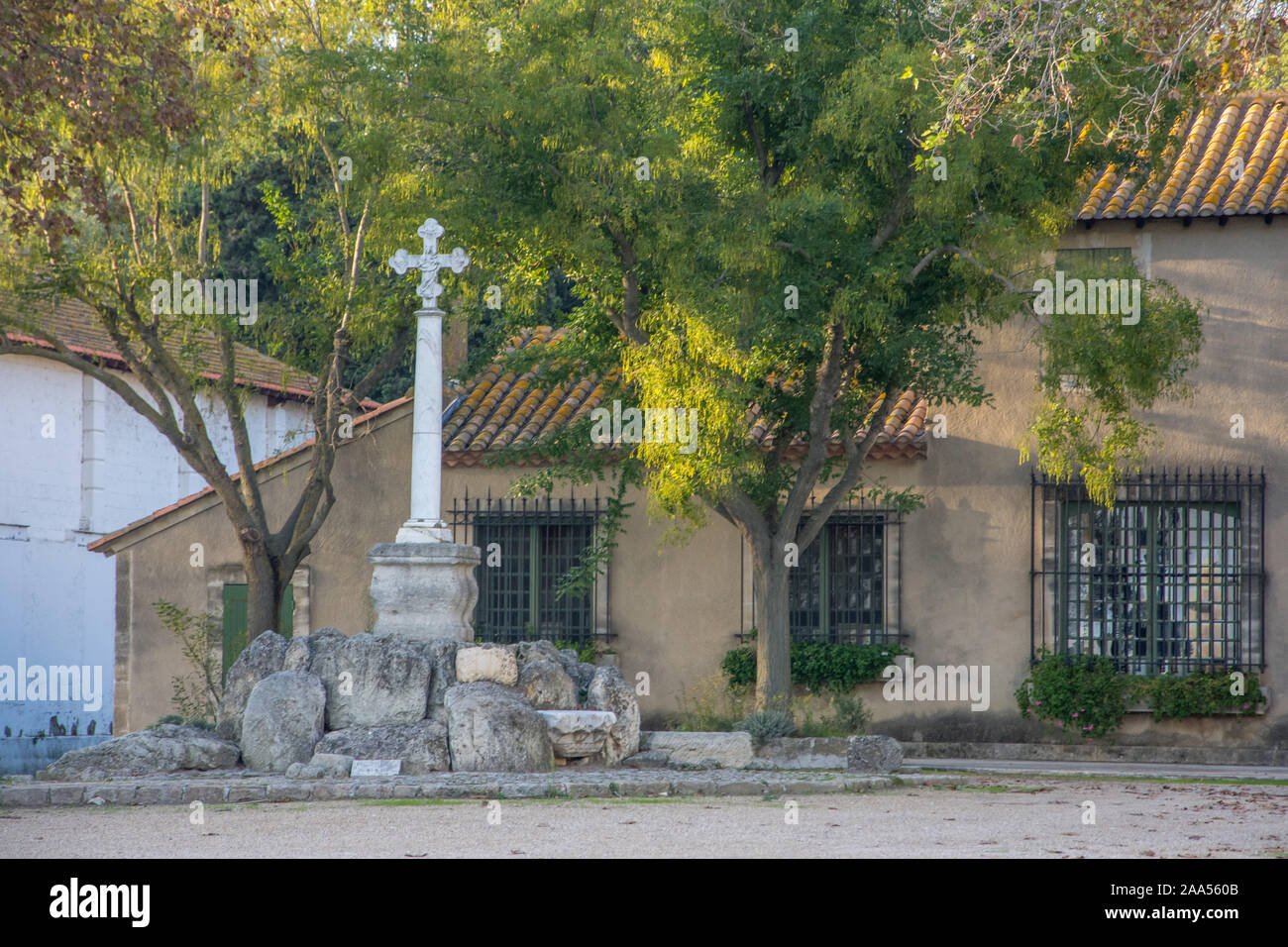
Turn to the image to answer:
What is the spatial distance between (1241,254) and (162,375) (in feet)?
41.2

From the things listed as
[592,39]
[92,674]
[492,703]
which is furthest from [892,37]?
[92,674]

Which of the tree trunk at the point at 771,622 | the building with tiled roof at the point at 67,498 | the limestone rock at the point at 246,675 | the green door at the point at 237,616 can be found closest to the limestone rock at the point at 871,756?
the tree trunk at the point at 771,622

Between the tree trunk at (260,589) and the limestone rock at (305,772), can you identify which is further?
the tree trunk at (260,589)

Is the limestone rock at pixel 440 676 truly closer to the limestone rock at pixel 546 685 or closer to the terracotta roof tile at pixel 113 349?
the limestone rock at pixel 546 685

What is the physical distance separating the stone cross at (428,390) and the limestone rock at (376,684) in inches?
55.7

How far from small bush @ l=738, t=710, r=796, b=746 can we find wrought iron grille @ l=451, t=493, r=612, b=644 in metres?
4.67

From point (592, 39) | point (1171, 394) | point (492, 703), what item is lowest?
point (492, 703)

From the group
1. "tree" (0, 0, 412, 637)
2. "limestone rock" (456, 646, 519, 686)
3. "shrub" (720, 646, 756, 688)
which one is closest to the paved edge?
"shrub" (720, 646, 756, 688)

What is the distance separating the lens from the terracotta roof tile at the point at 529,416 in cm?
1822

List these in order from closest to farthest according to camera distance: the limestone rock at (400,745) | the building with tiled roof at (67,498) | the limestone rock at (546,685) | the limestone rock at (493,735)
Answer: the limestone rock at (400,745) < the limestone rock at (493,735) < the limestone rock at (546,685) < the building with tiled roof at (67,498)

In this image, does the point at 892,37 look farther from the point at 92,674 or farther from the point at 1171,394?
the point at 92,674

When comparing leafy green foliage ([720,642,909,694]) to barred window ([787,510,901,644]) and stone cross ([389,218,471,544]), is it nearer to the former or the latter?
barred window ([787,510,901,644])

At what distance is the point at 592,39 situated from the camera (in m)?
14.2

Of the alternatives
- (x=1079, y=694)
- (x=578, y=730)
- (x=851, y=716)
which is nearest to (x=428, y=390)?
(x=578, y=730)
